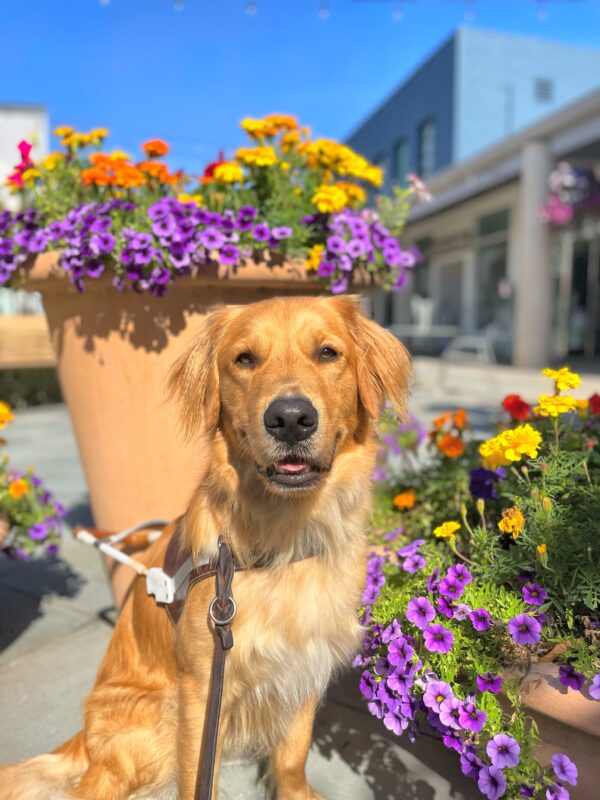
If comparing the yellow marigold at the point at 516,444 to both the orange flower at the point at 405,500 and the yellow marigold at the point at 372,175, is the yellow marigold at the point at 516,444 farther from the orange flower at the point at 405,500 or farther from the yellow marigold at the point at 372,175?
the yellow marigold at the point at 372,175

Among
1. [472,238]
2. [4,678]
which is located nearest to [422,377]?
[472,238]

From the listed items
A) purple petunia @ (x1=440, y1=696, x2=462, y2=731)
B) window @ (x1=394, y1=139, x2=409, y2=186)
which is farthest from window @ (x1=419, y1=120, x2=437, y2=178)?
purple petunia @ (x1=440, y1=696, x2=462, y2=731)

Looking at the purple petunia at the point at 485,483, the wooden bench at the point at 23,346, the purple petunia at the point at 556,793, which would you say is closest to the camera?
the purple petunia at the point at 556,793

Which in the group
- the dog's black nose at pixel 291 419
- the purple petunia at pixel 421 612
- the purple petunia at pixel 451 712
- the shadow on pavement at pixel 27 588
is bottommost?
the shadow on pavement at pixel 27 588

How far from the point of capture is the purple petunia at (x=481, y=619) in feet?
5.71

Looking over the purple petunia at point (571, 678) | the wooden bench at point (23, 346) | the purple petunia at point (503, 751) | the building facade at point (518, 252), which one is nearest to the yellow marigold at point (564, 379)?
the purple petunia at point (571, 678)

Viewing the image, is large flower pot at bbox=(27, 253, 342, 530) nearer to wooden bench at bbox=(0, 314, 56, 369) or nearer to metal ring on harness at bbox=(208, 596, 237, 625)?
metal ring on harness at bbox=(208, 596, 237, 625)

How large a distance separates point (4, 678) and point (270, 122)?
2814 mm

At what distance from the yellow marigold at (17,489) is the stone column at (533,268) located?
44.4 feet

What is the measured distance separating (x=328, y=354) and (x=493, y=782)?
1237mm

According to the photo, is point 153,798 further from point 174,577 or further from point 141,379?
point 141,379

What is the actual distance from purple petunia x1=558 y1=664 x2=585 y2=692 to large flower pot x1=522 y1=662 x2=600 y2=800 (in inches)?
0.7

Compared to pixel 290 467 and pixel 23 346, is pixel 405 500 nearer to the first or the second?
pixel 290 467

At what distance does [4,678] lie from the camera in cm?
273
